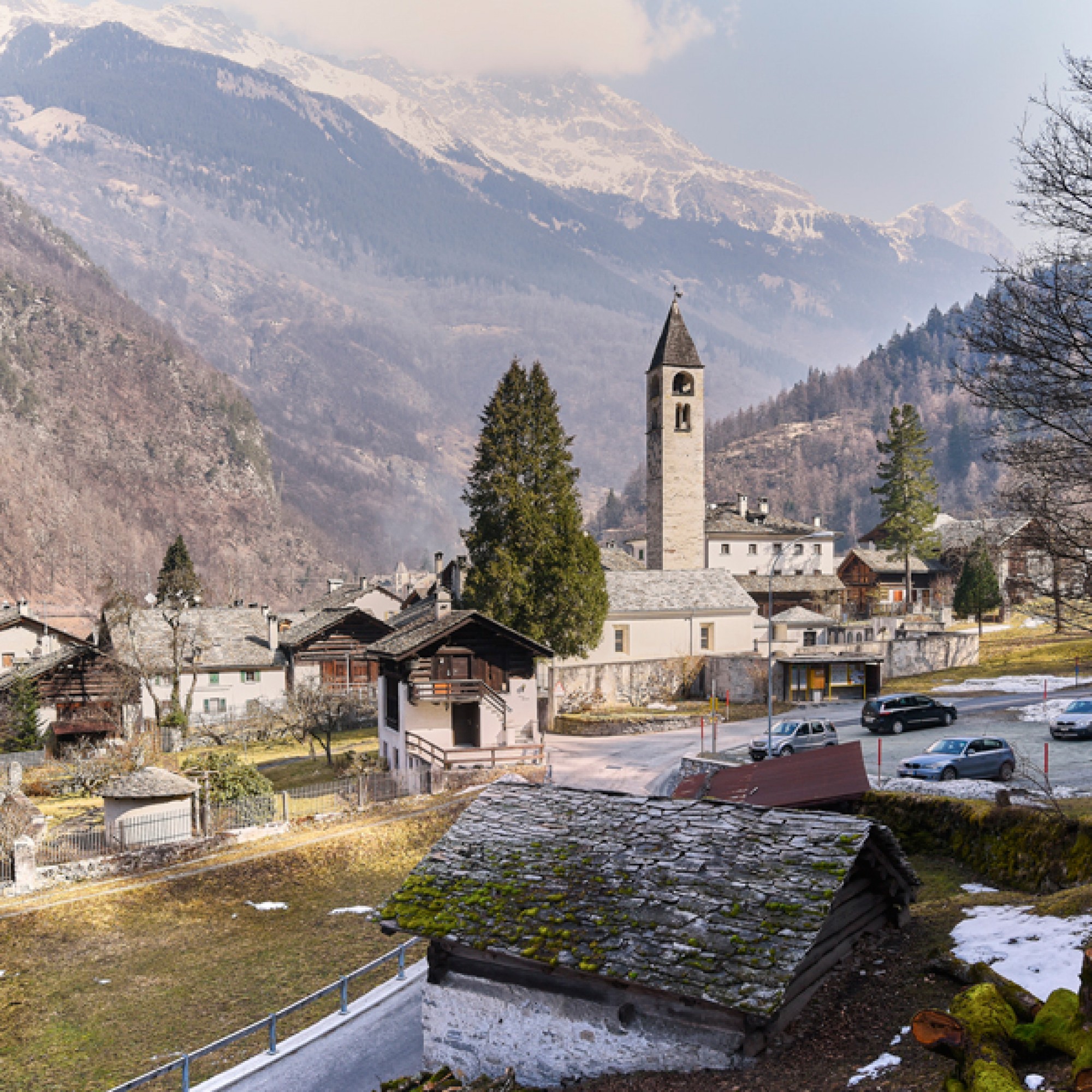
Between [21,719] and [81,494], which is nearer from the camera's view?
[21,719]

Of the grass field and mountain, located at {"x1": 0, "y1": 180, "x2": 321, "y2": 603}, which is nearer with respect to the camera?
the grass field

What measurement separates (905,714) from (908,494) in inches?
1524

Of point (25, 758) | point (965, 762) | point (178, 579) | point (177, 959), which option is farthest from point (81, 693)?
point (965, 762)

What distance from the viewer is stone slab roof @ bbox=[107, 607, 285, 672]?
60.8m

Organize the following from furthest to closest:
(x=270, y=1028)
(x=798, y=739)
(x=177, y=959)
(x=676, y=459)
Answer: (x=676, y=459) < (x=798, y=739) < (x=177, y=959) < (x=270, y=1028)

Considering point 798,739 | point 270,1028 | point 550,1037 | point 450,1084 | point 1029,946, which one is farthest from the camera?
point 798,739

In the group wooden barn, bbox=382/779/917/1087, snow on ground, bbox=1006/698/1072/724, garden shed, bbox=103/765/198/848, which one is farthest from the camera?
snow on ground, bbox=1006/698/1072/724

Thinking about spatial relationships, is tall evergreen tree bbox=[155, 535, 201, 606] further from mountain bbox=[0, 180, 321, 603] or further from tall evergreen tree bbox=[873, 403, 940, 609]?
mountain bbox=[0, 180, 321, 603]

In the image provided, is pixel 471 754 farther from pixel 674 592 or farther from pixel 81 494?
pixel 81 494

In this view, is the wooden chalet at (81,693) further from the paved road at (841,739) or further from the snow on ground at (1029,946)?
the snow on ground at (1029,946)

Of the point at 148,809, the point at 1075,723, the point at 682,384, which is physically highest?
the point at 682,384

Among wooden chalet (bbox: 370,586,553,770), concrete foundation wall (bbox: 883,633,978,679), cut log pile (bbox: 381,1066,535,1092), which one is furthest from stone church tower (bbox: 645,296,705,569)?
cut log pile (bbox: 381,1066,535,1092)

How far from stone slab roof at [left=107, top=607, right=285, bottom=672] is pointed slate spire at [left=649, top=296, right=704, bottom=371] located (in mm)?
35845

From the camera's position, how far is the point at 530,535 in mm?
51969
